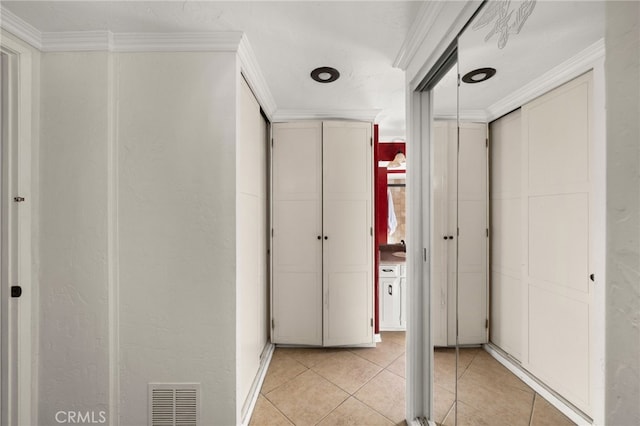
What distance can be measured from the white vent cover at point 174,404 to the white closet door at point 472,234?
4.99 feet

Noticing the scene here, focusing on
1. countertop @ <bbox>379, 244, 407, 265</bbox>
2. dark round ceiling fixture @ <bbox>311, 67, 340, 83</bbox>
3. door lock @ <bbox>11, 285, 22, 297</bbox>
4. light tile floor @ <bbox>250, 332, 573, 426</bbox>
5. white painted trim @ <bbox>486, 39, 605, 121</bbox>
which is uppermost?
dark round ceiling fixture @ <bbox>311, 67, 340, 83</bbox>

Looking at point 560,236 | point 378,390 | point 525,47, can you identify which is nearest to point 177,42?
point 525,47

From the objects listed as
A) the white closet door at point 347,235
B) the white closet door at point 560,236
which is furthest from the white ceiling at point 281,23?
the white closet door at point 560,236

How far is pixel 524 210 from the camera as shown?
0.86m

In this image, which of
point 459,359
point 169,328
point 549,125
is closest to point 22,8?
point 169,328

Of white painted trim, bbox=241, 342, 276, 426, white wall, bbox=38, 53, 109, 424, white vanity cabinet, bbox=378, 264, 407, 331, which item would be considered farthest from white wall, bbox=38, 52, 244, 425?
white vanity cabinet, bbox=378, 264, 407, 331

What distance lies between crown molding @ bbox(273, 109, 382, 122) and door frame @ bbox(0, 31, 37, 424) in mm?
1821

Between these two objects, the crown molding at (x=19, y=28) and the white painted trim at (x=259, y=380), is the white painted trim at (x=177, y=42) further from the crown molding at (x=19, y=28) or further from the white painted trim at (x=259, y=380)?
the white painted trim at (x=259, y=380)

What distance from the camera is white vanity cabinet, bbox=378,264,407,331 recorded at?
3322mm

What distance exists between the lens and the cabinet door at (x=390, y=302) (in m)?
3.32

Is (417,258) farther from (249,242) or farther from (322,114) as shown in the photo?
(322,114)

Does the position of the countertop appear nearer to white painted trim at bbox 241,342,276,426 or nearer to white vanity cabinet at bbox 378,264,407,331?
white vanity cabinet at bbox 378,264,407,331

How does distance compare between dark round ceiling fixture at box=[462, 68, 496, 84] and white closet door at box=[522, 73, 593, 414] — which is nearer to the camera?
white closet door at box=[522, 73, 593, 414]

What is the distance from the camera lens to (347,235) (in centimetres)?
290
